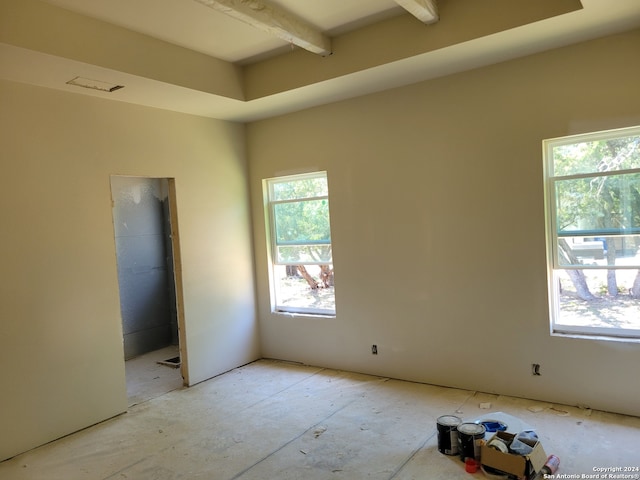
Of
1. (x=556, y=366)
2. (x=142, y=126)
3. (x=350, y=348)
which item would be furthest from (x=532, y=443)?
(x=142, y=126)

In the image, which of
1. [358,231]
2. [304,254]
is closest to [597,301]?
[358,231]

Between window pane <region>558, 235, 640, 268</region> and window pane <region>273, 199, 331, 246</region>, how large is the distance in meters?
2.40

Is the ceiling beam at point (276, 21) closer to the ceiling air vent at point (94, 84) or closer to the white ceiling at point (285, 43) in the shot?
the white ceiling at point (285, 43)

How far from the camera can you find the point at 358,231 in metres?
4.75

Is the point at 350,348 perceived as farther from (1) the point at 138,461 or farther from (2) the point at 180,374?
(1) the point at 138,461

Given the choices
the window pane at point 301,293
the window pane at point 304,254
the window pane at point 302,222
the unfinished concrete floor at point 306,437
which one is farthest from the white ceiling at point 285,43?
the unfinished concrete floor at point 306,437

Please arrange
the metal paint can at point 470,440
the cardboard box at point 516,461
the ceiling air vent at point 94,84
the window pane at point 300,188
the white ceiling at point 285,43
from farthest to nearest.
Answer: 1. the window pane at point 300,188
2. the ceiling air vent at point 94,84
3. the white ceiling at point 285,43
4. the metal paint can at point 470,440
5. the cardboard box at point 516,461

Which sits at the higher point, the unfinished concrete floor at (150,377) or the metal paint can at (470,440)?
the metal paint can at (470,440)

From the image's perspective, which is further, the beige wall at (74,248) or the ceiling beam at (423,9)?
the beige wall at (74,248)

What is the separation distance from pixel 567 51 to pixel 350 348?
348cm

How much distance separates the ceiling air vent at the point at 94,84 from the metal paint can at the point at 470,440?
152 inches

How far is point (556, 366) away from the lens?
12.3 ft

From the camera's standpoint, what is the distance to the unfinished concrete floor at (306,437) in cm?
302

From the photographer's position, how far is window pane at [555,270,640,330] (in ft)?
11.7
